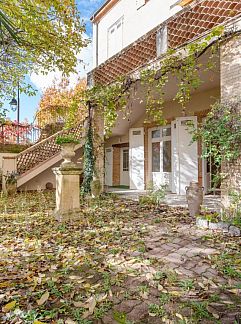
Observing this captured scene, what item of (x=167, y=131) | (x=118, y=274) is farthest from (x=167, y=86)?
(x=118, y=274)

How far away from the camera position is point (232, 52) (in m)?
4.86

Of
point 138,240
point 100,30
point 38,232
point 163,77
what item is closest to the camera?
point 138,240

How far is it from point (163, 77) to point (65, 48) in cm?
480

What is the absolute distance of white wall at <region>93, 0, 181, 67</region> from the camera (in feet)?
29.4

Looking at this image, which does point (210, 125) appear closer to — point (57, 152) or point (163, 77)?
point (163, 77)

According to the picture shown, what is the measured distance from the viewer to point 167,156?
980 centimetres

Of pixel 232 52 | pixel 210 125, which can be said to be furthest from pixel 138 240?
pixel 232 52

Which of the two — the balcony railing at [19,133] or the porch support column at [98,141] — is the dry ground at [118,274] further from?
the balcony railing at [19,133]

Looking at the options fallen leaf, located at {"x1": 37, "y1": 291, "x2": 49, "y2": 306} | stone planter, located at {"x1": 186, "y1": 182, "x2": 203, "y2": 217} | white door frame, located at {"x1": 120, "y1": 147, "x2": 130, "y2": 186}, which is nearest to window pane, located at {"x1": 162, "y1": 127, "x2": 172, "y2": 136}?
white door frame, located at {"x1": 120, "y1": 147, "x2": 130, "y2": 186}

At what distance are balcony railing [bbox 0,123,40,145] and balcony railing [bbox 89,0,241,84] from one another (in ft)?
22.8

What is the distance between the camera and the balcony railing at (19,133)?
1379cm

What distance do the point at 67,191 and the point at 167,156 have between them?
17.7ft

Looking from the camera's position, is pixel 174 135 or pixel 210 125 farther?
pixel 174 135

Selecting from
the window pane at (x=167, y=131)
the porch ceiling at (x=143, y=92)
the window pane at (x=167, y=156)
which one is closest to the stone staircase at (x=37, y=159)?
the porch ceiling at (x=143, y=92)
